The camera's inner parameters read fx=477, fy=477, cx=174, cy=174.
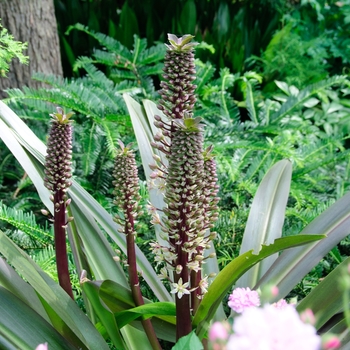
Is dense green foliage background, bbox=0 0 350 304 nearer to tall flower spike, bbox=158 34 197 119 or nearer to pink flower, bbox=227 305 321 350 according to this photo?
tall flower spike, bbox=158 34 197 119

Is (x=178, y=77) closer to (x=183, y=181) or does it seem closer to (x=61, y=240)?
(x=183, y=181)

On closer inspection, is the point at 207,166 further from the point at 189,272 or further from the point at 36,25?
the point at 36,25

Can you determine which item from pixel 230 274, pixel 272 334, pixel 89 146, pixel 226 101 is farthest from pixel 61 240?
pixel 226 101

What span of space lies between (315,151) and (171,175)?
1.63 meters

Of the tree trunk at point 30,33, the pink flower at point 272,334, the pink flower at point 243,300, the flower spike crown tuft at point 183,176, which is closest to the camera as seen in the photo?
the pink flower at point 272,334

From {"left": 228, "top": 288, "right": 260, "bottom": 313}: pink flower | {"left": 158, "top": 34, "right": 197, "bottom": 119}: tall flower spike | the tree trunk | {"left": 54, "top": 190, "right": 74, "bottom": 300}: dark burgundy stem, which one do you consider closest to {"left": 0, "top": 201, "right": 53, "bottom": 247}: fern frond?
{"left": 54, "top": 190, "right": 74, "bottom": 300}: dark burgundy stem

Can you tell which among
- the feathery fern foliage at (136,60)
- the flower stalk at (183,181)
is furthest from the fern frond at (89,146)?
the flower stalk at (183,181)

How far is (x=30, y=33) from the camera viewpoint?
9.77ft

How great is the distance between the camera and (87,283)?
114 centimetres

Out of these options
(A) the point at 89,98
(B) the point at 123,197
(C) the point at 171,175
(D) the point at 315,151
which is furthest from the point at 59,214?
(D) the point at 315,151

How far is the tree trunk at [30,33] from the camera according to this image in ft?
9.52

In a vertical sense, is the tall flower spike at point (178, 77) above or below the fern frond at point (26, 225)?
above

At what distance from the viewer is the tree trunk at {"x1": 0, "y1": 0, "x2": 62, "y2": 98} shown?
2.90m

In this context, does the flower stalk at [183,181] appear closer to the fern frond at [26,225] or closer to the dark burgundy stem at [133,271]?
the dark burgundy stem at [133,271]
